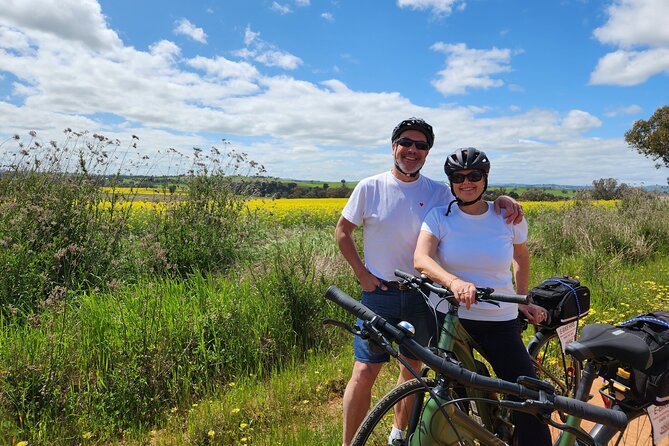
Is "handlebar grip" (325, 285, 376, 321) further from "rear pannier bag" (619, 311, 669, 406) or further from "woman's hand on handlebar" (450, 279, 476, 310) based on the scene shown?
"rear pannier bag" (619, 311, 669, 406)

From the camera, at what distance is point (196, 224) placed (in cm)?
677

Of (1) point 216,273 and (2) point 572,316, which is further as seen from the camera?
(1) point 216,273

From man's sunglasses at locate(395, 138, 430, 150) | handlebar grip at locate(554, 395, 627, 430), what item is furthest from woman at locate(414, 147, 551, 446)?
handlebar grip at locate(554, 395, 627, 430)

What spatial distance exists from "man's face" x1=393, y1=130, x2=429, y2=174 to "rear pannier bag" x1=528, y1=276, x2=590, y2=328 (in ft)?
3.86

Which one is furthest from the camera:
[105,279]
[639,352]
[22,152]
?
[22,152]

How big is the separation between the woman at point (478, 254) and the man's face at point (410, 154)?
0.25 meters

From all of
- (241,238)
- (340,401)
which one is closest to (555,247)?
(241,238)

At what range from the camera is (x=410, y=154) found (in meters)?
2.78

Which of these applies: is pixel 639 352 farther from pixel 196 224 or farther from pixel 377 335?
pixel 196 224

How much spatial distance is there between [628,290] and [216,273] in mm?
6029

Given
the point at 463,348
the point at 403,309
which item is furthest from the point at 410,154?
the point at 463,348

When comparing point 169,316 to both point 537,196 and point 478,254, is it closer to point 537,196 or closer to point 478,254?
point 478,254

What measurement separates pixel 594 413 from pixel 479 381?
13.8 inches

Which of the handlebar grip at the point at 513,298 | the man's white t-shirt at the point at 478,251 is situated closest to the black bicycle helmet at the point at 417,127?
the man's white t-shirt at the point at 478,251
